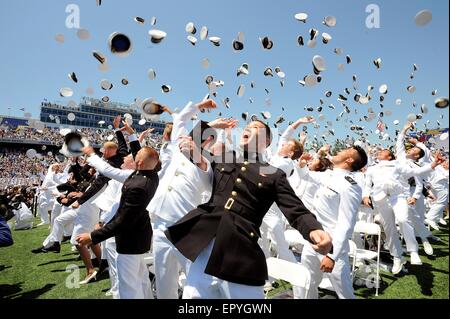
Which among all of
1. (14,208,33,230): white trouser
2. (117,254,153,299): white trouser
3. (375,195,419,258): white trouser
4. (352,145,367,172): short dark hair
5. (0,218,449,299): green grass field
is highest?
(352,145,367,172): short dark hair

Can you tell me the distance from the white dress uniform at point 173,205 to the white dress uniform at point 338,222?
1592 mm

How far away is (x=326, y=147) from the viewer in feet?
24.1

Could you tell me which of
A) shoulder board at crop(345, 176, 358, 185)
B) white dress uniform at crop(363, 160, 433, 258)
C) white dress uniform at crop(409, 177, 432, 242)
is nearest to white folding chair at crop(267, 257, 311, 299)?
shoulder board at crop(345, 176, 358, 185)

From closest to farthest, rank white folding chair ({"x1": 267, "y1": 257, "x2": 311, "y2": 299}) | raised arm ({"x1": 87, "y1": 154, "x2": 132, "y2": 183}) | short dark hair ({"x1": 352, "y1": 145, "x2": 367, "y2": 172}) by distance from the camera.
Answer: white folding chair ({"x1": 267, "y1": 257, "x2": 311, "y2": 299}) < short dark hair ({"x1": 352, "y1": 145, "x2": 367, "y2": 172}) < raised arm ({"x1": 87, "y1": 154, "x2": 132, "y2": 183})

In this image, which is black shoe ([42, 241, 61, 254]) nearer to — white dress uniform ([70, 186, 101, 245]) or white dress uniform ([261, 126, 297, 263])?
white dress uniform ([70, 186, 101, 245])

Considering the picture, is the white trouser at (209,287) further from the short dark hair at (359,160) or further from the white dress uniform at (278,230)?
the white dress uniform at (278,230)

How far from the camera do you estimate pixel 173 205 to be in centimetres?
352

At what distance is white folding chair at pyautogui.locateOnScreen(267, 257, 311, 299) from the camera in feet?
10.3

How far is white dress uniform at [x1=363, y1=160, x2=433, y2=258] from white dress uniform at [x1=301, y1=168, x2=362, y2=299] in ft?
9.22

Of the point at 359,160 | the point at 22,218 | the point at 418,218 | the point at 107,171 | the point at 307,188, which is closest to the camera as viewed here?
the point at 359,160

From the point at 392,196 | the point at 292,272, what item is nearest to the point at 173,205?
the point at 292,272

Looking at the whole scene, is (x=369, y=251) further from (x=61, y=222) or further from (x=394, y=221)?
(x=61, y=222)

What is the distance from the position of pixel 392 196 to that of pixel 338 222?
14.6 ft
